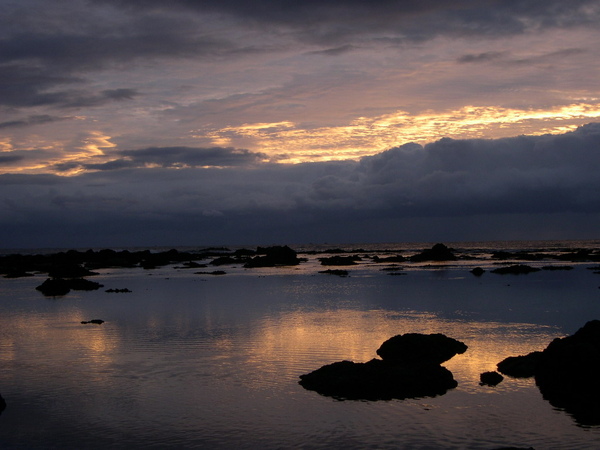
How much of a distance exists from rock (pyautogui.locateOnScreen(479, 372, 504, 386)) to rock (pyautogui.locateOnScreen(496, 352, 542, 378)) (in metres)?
0.87

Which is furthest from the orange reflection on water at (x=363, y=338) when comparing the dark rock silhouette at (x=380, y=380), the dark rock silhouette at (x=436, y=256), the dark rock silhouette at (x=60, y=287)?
the dark rock silhouette at (x=436, y=256)

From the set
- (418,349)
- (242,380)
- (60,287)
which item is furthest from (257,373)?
(60,287)

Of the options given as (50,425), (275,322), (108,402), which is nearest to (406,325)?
(275,322)

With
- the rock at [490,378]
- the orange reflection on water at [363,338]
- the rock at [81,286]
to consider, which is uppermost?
the rock at [81,286]

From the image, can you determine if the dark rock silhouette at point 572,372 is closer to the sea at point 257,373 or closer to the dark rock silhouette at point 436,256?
the sea at point 257,373

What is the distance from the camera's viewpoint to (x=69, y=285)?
60.3m

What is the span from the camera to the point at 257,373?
73.3ft

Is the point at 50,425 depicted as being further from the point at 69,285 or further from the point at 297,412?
the point at 69,285

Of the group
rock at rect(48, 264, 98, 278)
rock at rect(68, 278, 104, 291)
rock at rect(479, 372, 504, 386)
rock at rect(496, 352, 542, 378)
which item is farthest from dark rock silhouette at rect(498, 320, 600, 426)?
rock at rect(48, 264, 98, 278)

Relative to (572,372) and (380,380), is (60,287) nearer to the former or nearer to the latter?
(380,380)

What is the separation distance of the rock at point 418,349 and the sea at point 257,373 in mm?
701

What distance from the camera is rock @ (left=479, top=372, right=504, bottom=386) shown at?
20.4 metres

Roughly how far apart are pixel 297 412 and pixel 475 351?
10735mm

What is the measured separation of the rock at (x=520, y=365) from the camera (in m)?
21.3
